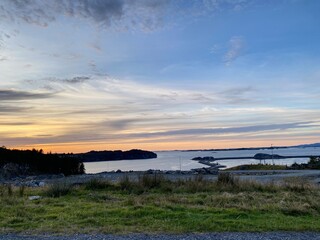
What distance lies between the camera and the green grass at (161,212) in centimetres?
963

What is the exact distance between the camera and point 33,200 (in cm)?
1438

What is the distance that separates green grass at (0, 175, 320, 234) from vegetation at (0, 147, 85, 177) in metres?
22.8

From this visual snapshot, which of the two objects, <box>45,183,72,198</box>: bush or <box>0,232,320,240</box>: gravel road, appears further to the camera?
<box>45,183,72,198</box>: bush

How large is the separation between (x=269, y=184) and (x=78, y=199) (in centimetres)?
847

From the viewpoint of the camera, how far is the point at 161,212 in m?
11.4

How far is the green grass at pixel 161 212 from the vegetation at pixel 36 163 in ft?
74.7

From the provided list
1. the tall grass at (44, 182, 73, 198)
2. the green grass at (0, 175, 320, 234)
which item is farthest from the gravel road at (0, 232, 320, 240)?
the tall grass at (44, 182, 73, 198)

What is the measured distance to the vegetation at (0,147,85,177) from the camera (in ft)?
128

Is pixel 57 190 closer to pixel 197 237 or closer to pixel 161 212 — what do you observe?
pixel 161 212

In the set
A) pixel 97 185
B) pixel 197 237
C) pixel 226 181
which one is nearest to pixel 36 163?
pixel 97 185

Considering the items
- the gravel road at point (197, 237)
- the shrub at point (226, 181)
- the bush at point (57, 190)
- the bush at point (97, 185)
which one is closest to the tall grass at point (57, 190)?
the bush at point (57, 190)

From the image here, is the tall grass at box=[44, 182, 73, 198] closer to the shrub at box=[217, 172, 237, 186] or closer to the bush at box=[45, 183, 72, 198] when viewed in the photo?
the bush at box=[45, 183, 72, 198]

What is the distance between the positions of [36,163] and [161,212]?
32.0 meters

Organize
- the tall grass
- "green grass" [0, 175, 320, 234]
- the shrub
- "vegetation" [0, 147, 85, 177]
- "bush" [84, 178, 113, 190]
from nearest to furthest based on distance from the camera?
"green grass" [0, 175, 320, 234]
the tall grass
the shrub
"bush" [84, 178, 113, 190]
"vegetation" [0, 147, 85, 177]
